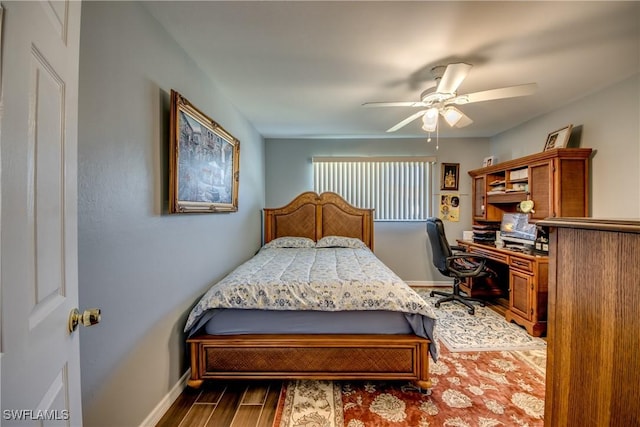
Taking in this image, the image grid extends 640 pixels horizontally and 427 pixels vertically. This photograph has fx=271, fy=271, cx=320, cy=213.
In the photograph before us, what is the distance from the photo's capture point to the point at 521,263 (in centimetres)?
284

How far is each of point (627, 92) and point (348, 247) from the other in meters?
3.00

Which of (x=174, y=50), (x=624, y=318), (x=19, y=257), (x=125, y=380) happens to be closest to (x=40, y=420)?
(x=19, y=257)

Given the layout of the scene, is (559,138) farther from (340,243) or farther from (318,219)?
(318,219)

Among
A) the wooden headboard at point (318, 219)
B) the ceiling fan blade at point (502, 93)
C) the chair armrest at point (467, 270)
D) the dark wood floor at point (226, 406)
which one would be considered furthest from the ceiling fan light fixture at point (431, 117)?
the dark wood floor at point (226, 406)

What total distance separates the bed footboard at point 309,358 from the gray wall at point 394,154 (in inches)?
102

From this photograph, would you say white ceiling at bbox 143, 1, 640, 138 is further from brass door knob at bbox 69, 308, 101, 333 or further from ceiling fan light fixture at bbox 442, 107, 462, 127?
brass door knob at bbox 69, 308, 101, 333

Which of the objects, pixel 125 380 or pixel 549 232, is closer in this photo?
pixel 549 232

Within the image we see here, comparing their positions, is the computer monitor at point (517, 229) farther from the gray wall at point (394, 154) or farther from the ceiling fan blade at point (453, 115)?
the ceiling fan blade at point (453, 115)

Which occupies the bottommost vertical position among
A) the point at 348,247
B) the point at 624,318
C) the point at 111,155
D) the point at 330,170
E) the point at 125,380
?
the point at 125,380

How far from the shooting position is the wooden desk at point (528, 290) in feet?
8.64

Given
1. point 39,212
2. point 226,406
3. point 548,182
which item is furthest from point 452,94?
point 226,406

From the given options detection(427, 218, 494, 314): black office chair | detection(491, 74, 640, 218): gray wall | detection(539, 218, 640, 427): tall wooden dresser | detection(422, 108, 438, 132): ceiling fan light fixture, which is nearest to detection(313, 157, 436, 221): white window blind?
detection(427, 218, 494, 314): black office chair

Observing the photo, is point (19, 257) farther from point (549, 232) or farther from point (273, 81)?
point (273, 81)

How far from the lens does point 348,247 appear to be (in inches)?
145
